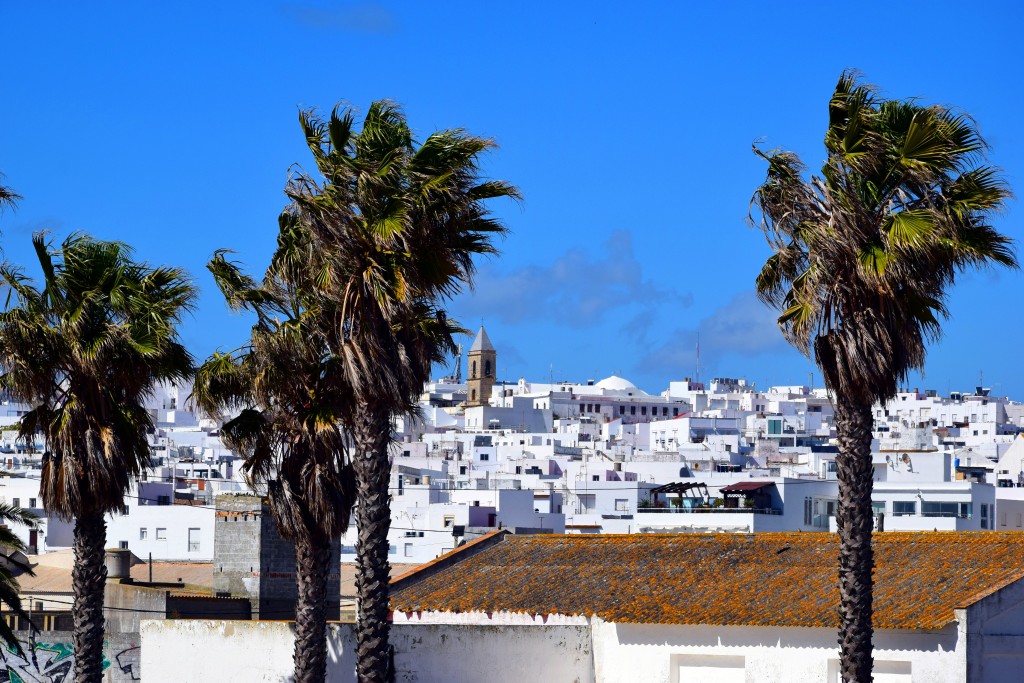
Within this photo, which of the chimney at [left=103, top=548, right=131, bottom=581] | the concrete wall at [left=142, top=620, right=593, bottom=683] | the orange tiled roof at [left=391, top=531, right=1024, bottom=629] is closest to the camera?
the orange tiled roof at [left=391, top=531, right=1024, bottom=629]

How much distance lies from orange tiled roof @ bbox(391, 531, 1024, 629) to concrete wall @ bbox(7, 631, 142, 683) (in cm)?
595

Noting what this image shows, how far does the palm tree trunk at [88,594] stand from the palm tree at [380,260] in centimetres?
493

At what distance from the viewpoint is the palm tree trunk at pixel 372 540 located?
80.0 ft

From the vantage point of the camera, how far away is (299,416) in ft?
86.9

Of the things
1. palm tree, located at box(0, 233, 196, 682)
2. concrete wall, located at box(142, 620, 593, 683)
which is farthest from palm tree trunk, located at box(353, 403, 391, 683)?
→ concrete wall, located at box(142, 620, 593, 683)

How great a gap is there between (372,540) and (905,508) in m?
45.0

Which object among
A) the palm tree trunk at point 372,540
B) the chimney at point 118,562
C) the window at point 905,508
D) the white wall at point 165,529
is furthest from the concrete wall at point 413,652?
the white wall at point 165,529

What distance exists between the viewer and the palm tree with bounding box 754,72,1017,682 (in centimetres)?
2300

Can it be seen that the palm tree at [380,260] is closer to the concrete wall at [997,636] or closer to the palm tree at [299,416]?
the palm tree at [299,416]

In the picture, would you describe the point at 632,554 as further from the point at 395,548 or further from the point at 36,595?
the point at 395,548

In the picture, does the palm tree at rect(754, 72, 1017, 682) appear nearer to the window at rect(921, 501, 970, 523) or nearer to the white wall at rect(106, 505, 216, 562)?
the window at rect(921, 501, 970, 523)

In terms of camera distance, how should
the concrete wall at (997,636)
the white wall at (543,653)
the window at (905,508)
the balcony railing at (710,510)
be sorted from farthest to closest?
the window at (905,508)
the balcony railing at (710,510)
the white wall at (543,653)
the concrete wall at (997,636)

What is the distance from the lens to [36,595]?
48.6m

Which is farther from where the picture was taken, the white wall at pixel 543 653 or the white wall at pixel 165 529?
the white wall at pixel 165 529
